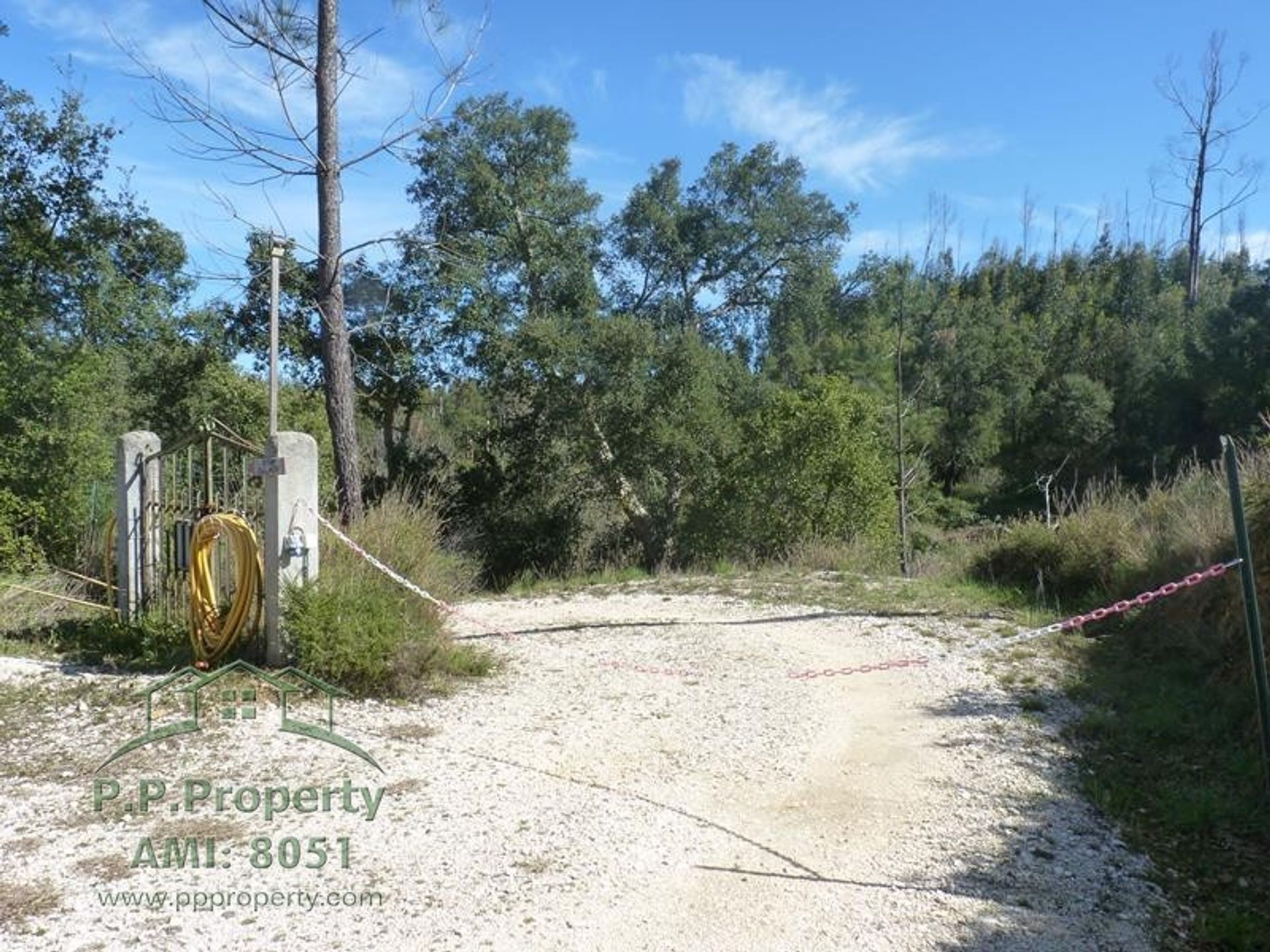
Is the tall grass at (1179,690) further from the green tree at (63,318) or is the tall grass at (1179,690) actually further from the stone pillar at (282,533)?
the green tree at (63,318)

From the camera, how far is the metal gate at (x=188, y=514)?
6.80 metres

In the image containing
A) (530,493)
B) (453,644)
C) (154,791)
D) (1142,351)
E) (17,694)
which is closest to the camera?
(154,791)

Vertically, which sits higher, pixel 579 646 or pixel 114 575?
pixel 114 575

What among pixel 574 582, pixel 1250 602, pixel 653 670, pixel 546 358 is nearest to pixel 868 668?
pixel 653 670

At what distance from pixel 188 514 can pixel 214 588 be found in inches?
34.8

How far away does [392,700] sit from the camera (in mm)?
6121

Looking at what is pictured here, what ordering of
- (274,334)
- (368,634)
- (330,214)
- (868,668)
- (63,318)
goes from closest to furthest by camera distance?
(368,634)
(868,668)
(274,334)
(330,214)
(63,318)

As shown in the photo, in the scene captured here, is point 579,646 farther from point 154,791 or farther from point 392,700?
point 154,791

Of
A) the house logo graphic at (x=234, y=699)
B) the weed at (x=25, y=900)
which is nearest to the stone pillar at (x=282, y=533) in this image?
the house logo graphic at (x=234, y=699)

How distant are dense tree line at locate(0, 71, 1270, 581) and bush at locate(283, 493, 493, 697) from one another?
5341mm

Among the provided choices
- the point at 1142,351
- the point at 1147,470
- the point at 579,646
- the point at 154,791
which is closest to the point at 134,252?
the point at 579,646

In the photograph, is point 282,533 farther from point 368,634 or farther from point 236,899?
point 236,899

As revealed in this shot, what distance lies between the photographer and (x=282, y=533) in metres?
6.37

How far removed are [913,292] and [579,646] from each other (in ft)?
87.0
